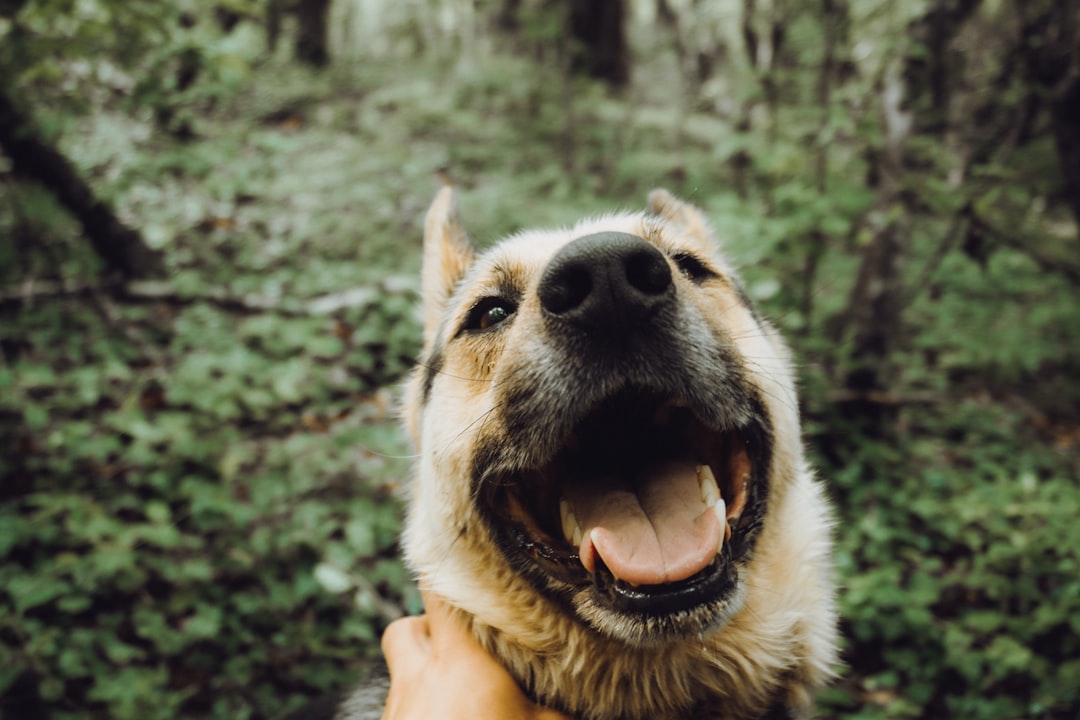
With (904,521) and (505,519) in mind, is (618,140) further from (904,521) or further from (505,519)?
(505,519)

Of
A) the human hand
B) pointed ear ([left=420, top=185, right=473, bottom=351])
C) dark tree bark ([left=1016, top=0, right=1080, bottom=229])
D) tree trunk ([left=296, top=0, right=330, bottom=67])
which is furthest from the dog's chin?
tree trunk ([left=296, top=0, right=330, bottom=67])

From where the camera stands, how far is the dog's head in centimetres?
181

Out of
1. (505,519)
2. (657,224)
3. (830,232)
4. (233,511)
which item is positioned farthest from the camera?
(830,232)

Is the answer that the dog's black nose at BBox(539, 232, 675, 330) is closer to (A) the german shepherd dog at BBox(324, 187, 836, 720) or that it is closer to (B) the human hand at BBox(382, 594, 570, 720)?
(A) the german shepherd dog at BBox(324, 187, 836, 720)

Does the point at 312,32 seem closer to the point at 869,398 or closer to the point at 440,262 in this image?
the point at 440,262

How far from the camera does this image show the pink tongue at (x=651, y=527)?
1841mm

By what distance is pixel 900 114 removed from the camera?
4.79m

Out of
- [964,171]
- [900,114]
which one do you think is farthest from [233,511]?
[964,171]

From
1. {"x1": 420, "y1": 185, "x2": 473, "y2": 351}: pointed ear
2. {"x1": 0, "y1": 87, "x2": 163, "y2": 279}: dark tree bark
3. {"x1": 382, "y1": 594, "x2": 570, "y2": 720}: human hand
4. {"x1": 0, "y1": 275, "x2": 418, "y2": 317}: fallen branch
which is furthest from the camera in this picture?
{"x1": 0, "y1": 275, "x2": 418, "y2": 317}: fallen branch

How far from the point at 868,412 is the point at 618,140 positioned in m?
8.23

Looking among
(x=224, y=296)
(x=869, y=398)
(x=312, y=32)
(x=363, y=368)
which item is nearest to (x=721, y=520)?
(x=869, y=398)

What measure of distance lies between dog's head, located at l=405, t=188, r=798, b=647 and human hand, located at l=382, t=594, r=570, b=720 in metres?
0.13

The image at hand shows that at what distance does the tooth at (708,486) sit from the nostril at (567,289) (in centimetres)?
77

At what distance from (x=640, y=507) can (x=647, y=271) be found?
0.77m
